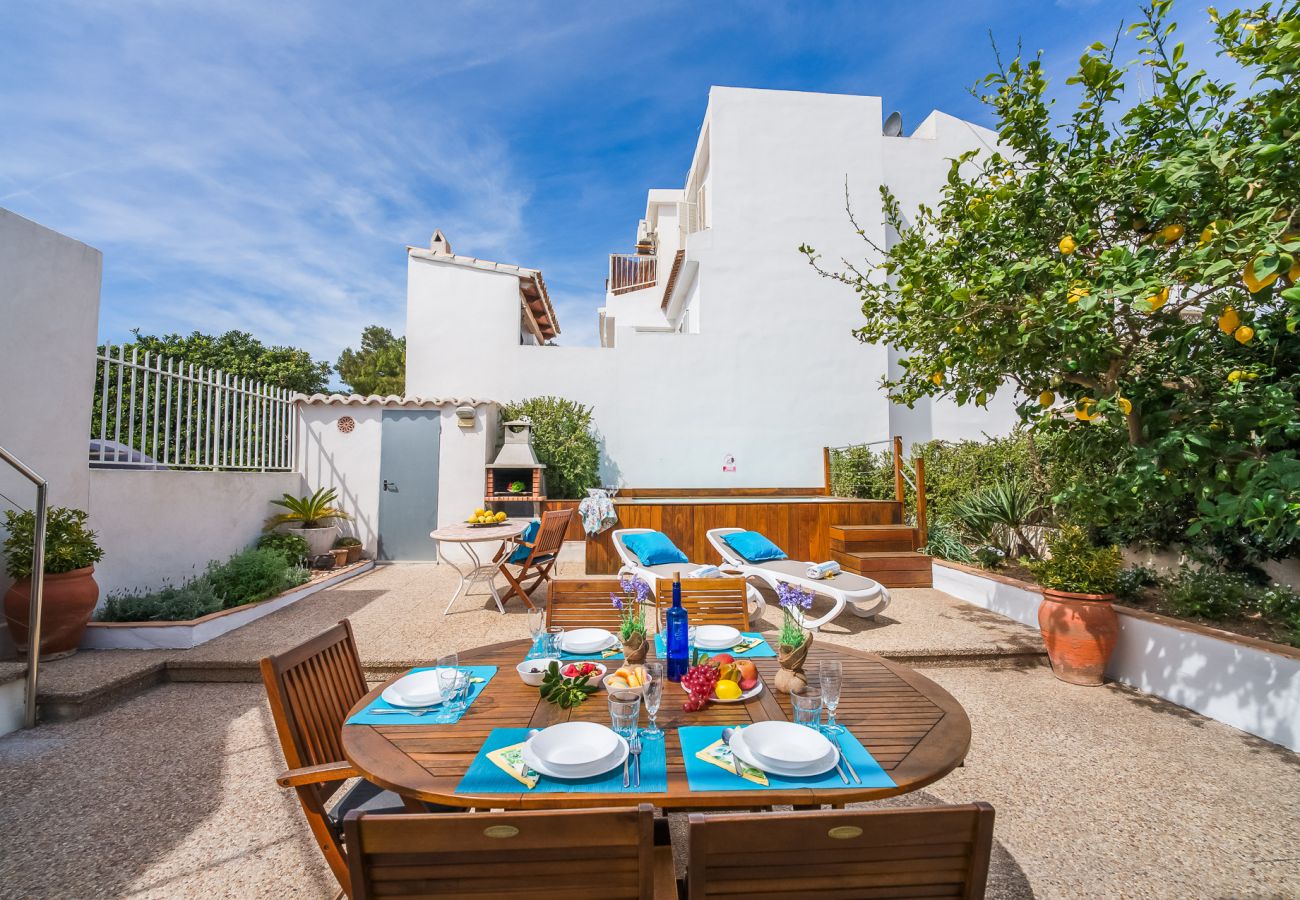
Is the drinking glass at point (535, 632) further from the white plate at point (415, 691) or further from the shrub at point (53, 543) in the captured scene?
the shrub at point (53, 543)

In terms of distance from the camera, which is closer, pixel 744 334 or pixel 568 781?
pixel 568 781

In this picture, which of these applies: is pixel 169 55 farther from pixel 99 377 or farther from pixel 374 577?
pixel 374 577

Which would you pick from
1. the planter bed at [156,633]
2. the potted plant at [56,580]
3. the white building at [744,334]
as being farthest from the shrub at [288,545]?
the white building at [744,334]

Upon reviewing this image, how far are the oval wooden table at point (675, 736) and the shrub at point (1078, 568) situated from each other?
110 inches

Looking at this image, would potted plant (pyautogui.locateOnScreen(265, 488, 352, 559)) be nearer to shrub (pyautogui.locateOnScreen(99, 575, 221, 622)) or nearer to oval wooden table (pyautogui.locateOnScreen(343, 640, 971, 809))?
shrub (pyautogui.locateOnScreen(99, 575, 221, 622))

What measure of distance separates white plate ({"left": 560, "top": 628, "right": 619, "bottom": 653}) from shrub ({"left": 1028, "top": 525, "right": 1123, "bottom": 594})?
3603 millimetres

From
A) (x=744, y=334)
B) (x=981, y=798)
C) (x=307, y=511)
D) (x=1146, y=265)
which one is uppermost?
(x=744, y=334)

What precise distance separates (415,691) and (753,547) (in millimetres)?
4411

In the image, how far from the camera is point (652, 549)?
568 centimetres

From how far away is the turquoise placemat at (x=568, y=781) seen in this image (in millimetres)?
1363

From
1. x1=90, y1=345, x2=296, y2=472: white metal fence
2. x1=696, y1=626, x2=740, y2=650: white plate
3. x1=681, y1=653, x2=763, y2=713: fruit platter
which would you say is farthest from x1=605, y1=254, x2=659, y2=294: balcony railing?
x1=681, y1=653, x2=763, y2=713: fruit platter

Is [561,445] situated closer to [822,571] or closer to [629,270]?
[822,571]

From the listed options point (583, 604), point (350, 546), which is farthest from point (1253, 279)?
point (350, 546)

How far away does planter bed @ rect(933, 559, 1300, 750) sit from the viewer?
322cm
